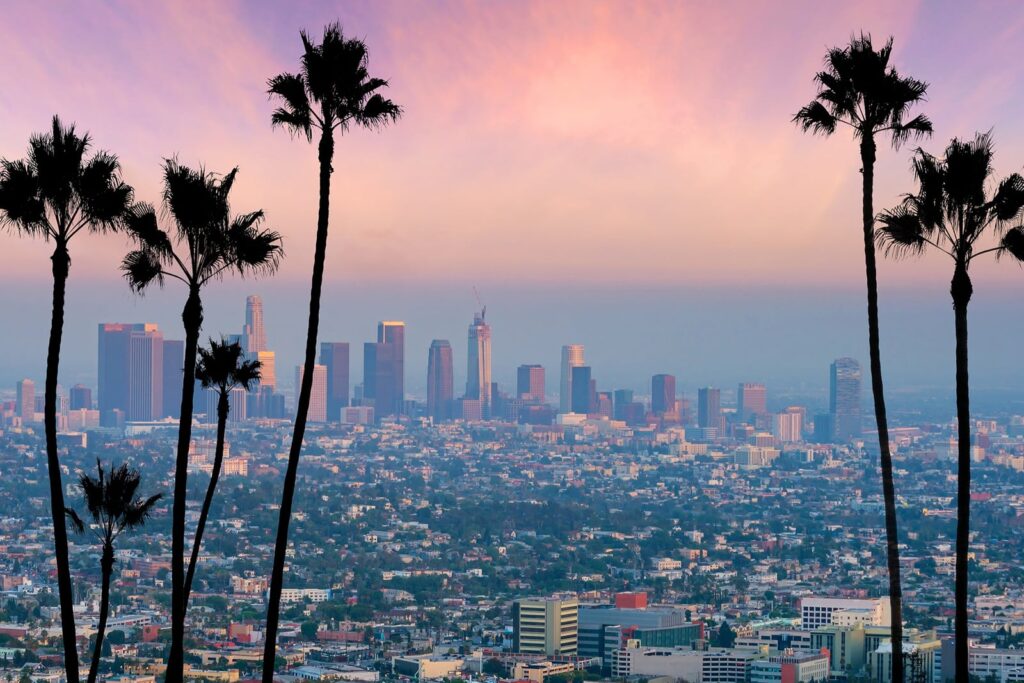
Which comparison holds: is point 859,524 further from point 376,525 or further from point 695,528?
point 376,525

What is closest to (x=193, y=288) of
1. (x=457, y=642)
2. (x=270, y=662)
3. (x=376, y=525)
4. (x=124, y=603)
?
(x=270, y=662)

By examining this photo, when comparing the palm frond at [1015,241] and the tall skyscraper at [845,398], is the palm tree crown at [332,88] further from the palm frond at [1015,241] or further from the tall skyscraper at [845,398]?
the tall skyscraper at [845,398]

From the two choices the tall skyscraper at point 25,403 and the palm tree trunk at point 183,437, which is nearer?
the palm tree trunk at point 183,437

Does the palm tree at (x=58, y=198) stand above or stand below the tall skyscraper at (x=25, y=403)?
below

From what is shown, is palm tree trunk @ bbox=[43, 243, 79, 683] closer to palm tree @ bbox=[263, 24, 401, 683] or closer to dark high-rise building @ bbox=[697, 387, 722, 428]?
palm tree @ bbox=[263, 24, 401, 683]

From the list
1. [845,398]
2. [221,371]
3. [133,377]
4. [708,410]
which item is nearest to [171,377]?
[133,377]

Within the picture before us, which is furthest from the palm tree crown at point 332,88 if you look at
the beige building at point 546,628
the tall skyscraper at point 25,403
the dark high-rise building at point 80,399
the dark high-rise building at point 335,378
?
the dark high-rise building at point 335,378
